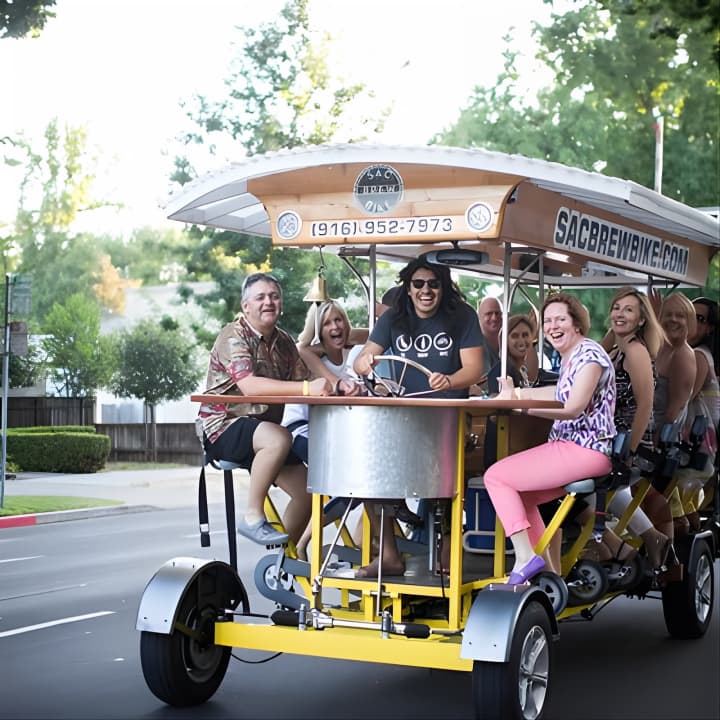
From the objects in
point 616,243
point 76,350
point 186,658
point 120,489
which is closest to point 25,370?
point 120,489

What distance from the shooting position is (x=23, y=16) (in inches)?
727

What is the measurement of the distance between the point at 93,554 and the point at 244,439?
7.59 m

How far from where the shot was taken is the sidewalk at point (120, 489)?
18.4m

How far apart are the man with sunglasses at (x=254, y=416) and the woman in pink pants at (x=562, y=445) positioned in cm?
127

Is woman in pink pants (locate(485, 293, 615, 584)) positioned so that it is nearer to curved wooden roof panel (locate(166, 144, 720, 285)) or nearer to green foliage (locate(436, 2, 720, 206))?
curved wooden roof panel (locate(166, 144, 720, 285))

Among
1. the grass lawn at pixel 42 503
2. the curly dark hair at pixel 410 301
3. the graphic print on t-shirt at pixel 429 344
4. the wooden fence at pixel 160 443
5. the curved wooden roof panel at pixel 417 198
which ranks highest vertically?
the curved wooden roof panel at pixel 417 198

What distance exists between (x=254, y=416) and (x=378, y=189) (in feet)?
4.94

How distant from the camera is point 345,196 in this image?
7613mm

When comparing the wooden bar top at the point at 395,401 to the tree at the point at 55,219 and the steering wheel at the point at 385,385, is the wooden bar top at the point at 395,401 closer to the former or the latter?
the steering wheel at the point at 385,385

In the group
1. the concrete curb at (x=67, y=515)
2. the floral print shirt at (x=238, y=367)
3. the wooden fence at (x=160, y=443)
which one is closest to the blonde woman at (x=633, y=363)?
the floral print shirt at (x=238, y=367)

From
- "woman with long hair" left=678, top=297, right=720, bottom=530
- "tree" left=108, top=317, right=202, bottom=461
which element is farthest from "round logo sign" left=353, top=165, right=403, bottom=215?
"tree" left=108, top=317, right=202, bottom=461

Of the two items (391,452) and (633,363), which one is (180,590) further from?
(633,363)

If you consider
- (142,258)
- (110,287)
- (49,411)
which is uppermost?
(142,258)

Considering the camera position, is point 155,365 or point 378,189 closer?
point 378,189
